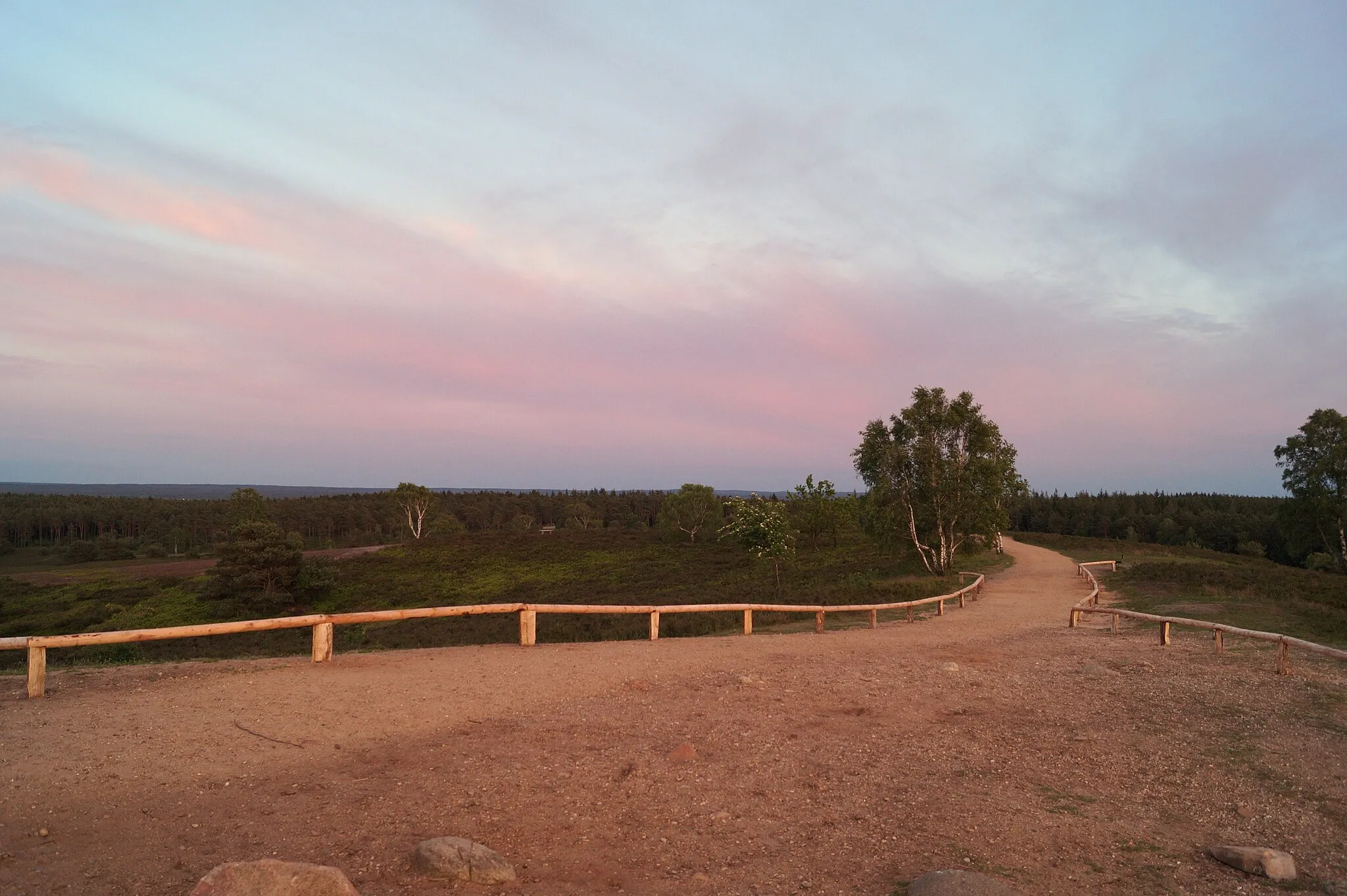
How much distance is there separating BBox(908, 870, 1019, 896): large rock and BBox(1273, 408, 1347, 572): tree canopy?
54.7 meters

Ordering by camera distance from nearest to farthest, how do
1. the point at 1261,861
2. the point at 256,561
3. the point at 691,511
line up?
the point at 1261,861 < the point at 256,561 < the point at 691,511

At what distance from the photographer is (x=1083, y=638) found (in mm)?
15672

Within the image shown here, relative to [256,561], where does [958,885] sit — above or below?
above

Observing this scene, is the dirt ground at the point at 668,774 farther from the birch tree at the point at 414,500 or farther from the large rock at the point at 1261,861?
the birch tree at the point at 414,500

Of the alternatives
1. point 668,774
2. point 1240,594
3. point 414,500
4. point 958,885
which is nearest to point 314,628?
point 668,774

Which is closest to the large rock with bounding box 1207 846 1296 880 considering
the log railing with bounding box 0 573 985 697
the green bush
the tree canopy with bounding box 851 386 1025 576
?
the log railing with bounding box 0 573 985 697

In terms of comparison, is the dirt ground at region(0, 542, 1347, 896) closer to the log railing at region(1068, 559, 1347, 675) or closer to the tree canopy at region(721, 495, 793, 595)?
the log railing at region(1068, 559, 1347, 675)

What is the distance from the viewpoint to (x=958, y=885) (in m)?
4.70

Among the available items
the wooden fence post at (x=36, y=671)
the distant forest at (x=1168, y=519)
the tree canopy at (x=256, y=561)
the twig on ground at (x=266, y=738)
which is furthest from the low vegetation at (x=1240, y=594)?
the tree canopy at (x=256, y=561)

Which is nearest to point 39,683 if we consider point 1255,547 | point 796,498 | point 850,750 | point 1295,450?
point 850,750

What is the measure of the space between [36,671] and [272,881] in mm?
7115

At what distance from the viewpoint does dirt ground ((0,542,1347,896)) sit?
17.1 feet

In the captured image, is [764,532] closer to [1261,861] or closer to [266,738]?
[266,738]

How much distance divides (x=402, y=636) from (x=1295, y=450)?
5503 cm
